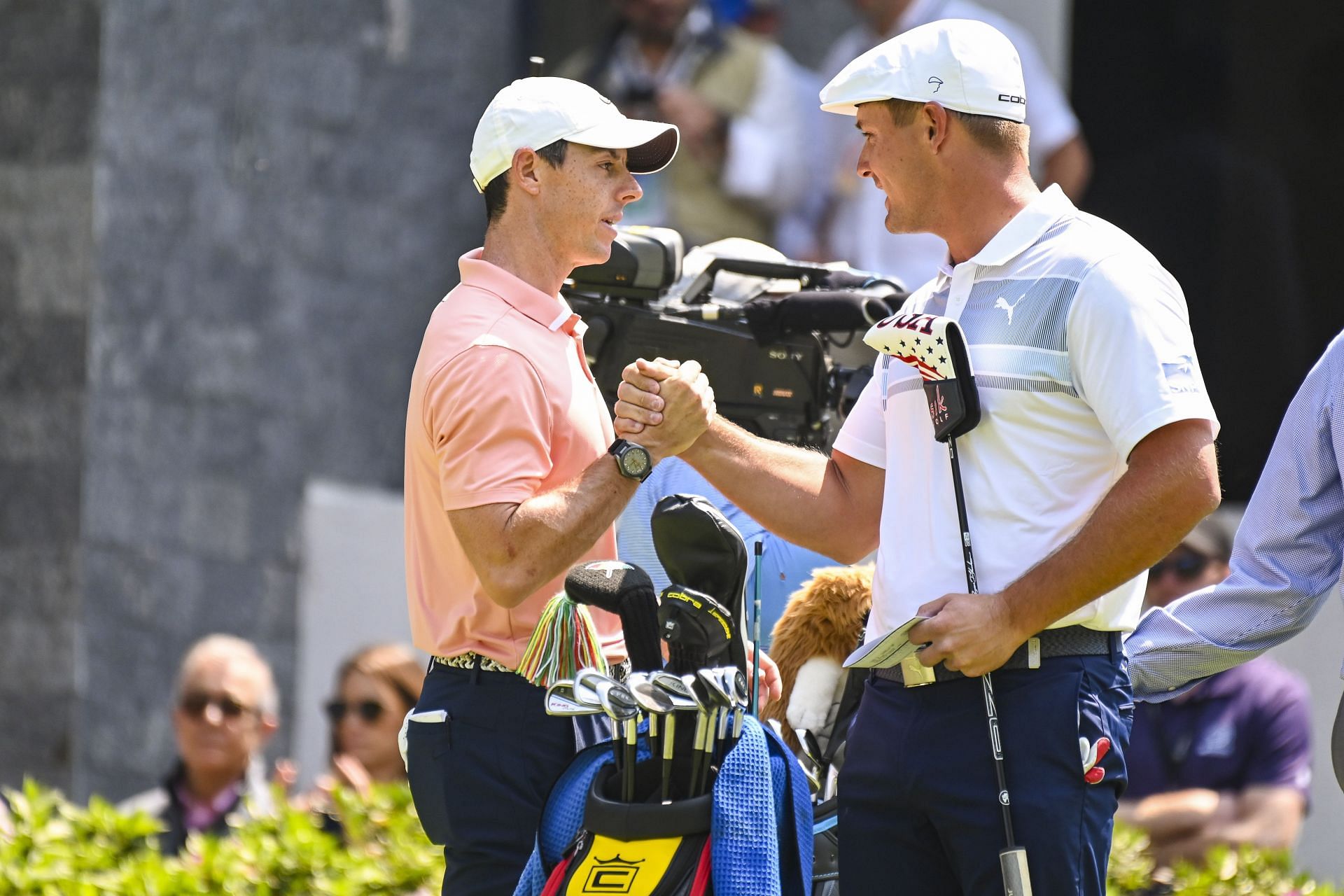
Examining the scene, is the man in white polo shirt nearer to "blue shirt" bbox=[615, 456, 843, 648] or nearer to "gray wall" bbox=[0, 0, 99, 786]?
"blue shirt" bbox=[615, 456, 843, 648]

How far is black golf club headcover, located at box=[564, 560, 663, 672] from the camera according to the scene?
257 cm

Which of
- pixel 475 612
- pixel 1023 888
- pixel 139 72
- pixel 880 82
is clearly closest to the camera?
pixel 1023 888

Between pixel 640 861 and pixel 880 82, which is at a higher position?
pixel 880 82

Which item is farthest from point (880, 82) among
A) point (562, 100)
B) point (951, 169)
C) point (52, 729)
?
point (52, 729)

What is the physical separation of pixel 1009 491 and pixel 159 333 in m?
4.83

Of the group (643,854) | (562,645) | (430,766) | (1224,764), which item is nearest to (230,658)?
(1224,764)

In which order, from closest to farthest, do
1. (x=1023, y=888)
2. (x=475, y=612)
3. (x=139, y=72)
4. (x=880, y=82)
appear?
(x=1023, y=888) < (x=880, y=82) < (x=475, y=612) < (x=139, y=72)

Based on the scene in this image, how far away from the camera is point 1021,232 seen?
269 cm

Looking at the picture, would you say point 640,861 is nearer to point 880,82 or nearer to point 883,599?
point 883,599

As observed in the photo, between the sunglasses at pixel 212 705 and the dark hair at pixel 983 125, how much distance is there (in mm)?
3521

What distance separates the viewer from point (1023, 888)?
2529 mm

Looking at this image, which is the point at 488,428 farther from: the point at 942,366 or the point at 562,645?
the point at 942,366

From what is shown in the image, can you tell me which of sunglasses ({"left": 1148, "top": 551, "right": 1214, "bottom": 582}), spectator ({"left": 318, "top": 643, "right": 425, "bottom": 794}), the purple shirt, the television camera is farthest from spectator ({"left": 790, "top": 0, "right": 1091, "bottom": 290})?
the television camera

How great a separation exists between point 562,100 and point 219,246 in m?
4.21
